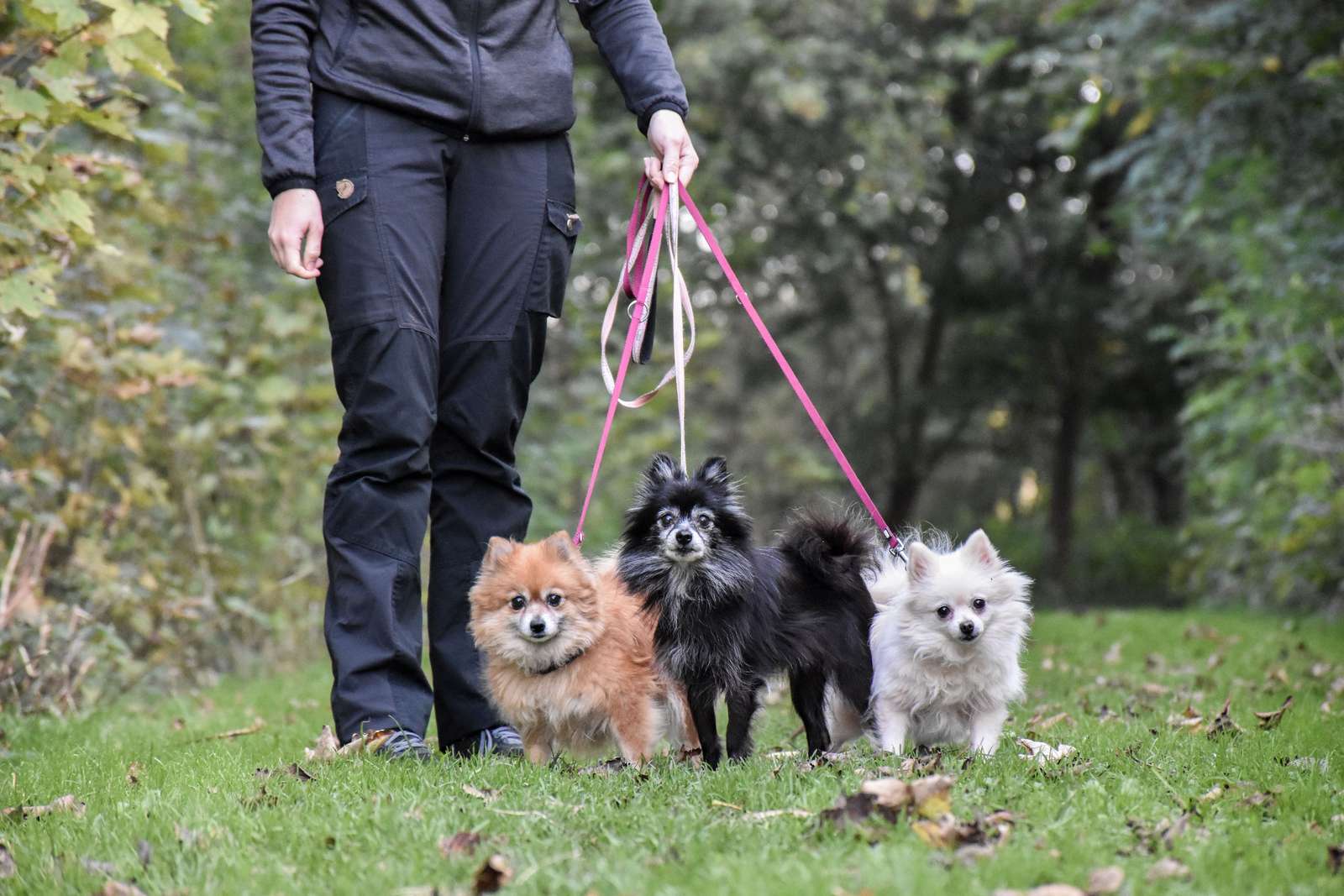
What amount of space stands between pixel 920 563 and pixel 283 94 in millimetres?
2227

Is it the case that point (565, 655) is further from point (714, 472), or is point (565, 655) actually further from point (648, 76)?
point (648, 76)

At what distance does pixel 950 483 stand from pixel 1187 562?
13817 mm

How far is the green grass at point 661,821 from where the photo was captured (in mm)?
2459

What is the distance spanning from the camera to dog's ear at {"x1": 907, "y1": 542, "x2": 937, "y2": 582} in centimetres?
404

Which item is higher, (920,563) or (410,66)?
(410,66)

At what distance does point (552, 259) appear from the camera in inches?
156

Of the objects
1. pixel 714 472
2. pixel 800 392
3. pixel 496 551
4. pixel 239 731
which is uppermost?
pixel 800 392

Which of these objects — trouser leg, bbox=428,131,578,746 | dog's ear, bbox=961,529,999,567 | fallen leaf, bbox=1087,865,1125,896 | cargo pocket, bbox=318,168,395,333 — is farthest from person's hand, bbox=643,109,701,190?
→ fallen leaf, bbox=1087,865,1125,896

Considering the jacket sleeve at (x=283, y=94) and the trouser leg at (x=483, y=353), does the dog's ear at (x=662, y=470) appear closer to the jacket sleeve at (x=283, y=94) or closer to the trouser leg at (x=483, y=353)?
the trouser leg at (x=483, y=353)

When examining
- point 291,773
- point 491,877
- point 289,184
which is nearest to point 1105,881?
point 491,877

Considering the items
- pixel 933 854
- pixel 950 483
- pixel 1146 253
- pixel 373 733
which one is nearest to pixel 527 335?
pixel 373 733

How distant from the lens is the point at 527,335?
3945mm

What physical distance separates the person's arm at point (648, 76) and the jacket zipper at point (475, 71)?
1.56 ft

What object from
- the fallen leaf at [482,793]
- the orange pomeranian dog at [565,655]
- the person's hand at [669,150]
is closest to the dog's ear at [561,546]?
the orange pomeranian dog at [565,655]
